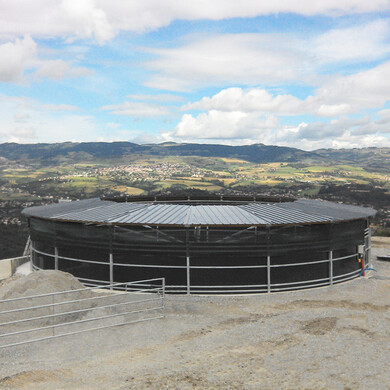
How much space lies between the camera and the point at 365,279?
30.8 metres

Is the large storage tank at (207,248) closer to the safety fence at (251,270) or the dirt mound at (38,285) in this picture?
the safety fence at (251,270)

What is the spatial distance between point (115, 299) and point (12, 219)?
89404 mm

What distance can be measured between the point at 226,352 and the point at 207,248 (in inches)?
386

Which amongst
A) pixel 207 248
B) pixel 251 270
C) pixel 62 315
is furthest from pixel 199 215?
pixel 62 315

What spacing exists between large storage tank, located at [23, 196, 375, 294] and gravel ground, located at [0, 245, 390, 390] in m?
2.73

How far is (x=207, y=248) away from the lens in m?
26.2

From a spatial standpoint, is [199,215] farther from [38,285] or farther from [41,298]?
[41,298]

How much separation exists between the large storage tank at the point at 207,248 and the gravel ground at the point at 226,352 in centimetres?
273

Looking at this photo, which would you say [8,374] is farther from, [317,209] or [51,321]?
[317,209]

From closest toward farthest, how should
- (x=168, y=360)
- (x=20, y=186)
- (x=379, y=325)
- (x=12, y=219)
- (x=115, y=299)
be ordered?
(x=168, y=360)
(x=379, y=325)
(x=115, y=299)
(x=12, y=219)
(x=20, y=186)

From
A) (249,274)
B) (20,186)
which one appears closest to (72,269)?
(249,274)

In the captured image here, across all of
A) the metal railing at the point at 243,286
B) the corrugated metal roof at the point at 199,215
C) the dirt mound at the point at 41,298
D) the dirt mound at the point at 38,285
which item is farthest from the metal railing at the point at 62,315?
the corrugated metal roof at the point at 199,215

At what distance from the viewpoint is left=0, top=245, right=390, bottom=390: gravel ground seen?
14.4m

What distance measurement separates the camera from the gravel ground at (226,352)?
47.1 feet
